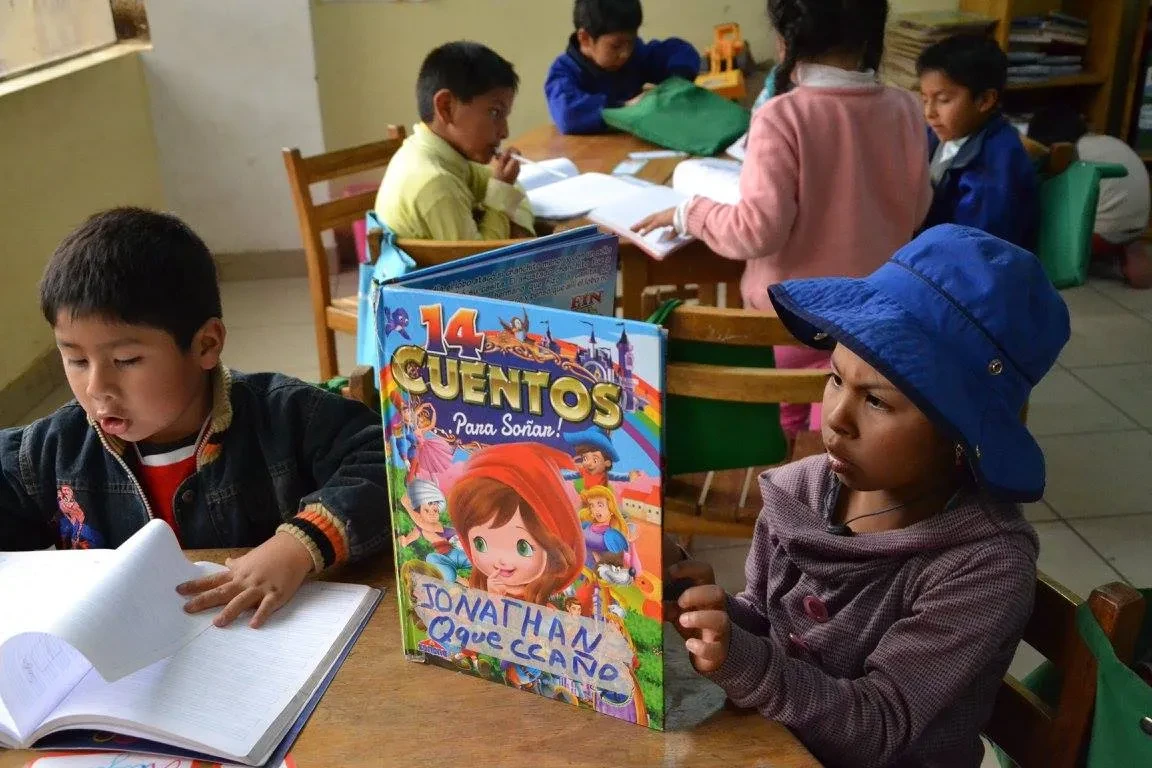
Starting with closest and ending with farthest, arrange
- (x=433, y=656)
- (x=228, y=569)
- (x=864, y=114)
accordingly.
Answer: (x=433, y=656) < (x=228, y=569) < (x=864, y=114)

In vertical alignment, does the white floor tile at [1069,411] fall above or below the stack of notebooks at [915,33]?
below

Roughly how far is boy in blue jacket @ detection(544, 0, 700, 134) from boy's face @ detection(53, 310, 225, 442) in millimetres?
1999

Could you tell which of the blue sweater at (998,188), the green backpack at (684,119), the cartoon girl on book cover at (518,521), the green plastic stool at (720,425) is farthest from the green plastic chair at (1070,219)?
the cartoon girl on book cover at (518,521)

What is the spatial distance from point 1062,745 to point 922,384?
1.15ft

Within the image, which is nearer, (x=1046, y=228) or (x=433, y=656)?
(x=433, y=656)

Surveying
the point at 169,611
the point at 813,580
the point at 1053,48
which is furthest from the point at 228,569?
the point at 1053,48

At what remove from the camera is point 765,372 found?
1221mm

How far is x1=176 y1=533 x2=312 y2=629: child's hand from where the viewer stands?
85 cm

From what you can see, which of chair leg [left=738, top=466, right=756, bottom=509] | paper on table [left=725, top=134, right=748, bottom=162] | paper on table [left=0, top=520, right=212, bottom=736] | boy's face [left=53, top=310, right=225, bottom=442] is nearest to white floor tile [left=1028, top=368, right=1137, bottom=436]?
paper on table [left=725, top=134, right=748, bottom=162]

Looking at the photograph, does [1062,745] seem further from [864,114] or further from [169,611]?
[864,114]

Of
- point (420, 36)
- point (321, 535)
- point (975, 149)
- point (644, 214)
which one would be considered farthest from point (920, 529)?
point (420, 36)

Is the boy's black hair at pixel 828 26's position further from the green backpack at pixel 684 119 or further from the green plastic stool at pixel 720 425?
the green backpack at pixel 684 119

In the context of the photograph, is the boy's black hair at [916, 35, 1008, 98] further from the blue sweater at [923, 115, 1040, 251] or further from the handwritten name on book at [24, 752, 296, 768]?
the handwritten name on book at [24, 752, 296, 768]

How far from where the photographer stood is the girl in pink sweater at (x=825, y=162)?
172 centimetres
